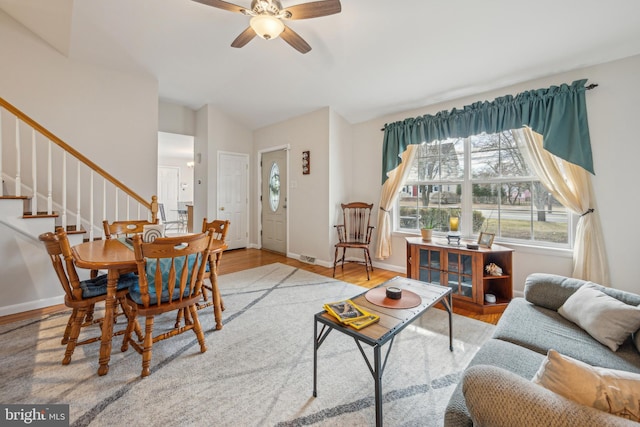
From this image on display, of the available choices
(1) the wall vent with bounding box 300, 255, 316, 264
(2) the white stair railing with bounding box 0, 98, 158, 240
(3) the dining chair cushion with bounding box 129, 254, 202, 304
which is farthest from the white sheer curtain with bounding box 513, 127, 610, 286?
(2) the white stair railing with bounding box 0, 98, 158, 240

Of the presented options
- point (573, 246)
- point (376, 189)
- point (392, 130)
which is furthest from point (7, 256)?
point (573, 246)

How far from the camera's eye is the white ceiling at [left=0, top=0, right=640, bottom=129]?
230cm

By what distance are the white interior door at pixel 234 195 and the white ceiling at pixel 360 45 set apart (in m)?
1.50

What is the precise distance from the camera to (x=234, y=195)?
17.9ft

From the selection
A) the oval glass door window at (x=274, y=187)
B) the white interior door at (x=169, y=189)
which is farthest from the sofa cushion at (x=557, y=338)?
the white interior door at (x=169, y=189)

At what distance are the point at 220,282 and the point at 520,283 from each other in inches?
143

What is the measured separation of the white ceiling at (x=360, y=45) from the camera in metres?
2.30

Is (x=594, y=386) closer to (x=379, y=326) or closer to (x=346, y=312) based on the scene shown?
(x=379, y=326)

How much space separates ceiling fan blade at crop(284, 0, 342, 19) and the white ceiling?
1.80 ft

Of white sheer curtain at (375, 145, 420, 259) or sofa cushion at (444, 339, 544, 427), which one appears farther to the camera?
white sheer curtain at (375, 145, 420, 259)

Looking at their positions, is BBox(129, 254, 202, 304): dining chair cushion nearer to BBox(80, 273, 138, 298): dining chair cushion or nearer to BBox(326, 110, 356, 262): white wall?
BBox(80, 273, 138, 298): dining chair cushion

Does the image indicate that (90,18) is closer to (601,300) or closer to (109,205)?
(109,205)

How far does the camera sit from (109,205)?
3.74 m

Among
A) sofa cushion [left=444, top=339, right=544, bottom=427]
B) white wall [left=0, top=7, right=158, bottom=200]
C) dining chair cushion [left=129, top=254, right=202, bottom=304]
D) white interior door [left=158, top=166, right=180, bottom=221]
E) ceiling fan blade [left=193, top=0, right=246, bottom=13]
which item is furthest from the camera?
white interior door [left=158, top=166, right=180, bottom=221]
